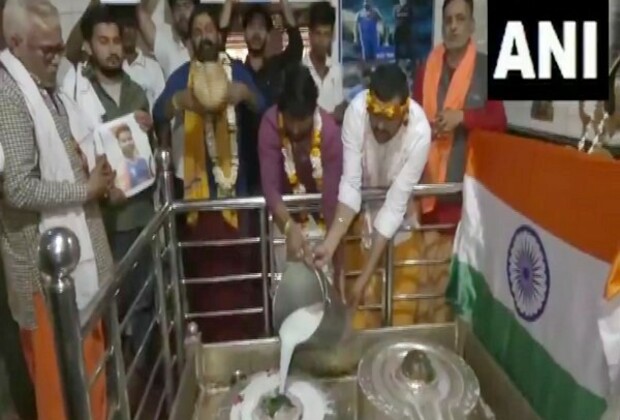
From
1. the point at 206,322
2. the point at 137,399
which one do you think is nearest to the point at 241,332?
the point at 206,322

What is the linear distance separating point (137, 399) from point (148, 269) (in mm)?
285

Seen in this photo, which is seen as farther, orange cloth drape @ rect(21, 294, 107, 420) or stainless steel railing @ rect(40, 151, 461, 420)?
orange cloth drape @ rect(21, 294, 107, 420)

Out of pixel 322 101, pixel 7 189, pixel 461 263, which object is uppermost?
pixel 322 101

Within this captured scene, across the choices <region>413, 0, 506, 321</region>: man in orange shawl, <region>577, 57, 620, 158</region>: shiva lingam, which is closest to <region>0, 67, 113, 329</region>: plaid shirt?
<region>413, 0, 506, 321</region>: man in orange shawl

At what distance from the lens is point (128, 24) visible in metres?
1.20

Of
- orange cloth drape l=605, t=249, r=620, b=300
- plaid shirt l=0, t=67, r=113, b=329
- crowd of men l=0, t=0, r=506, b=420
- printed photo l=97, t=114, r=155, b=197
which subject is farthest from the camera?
printed photo l=97, t=114, r=155, b=197

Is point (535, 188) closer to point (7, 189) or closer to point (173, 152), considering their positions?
point (173, 152)

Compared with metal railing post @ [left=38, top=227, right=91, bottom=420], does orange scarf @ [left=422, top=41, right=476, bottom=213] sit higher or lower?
higher

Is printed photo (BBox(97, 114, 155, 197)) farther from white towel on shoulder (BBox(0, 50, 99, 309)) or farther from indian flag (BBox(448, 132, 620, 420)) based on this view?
indian flag (BBox(448, 132, 620, 420))

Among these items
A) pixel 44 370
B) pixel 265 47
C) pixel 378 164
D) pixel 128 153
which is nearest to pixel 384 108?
pixel 378 164

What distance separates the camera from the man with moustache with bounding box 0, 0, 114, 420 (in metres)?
1.01

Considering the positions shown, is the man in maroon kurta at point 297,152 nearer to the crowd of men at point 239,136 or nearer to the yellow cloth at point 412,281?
the crowd of men at point 239,136

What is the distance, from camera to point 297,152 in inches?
A: 49.1

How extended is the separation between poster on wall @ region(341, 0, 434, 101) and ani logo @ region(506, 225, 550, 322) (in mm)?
428
